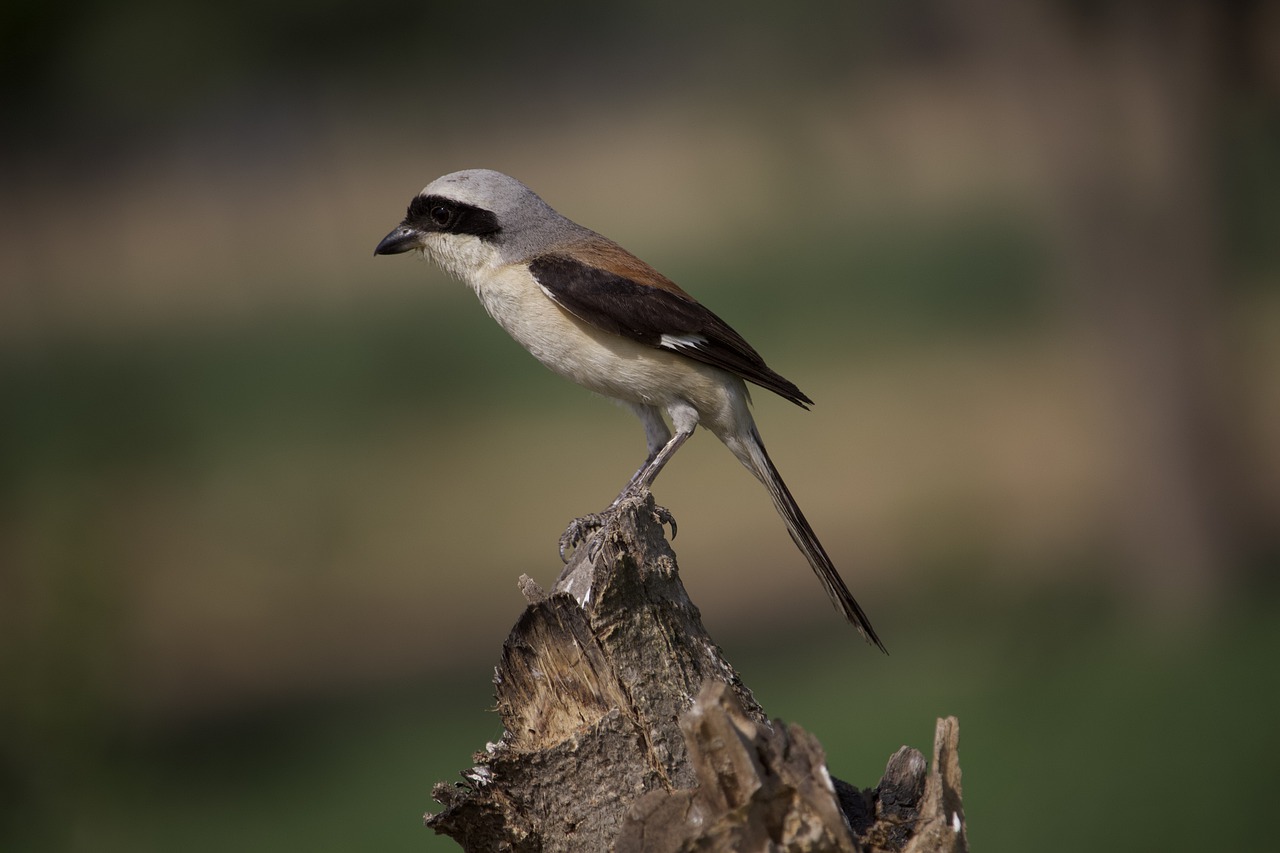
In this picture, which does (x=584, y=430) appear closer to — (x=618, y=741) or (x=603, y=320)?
(x=603, y=320)

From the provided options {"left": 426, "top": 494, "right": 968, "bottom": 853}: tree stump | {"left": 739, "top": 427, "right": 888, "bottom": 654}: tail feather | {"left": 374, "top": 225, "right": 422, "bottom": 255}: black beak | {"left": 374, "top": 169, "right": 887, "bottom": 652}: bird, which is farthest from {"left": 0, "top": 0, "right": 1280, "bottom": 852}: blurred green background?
{"left": 426, "top": 494, "right": 968, "bottom": 853}: tree stump

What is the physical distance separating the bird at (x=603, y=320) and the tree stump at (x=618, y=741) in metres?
0.85

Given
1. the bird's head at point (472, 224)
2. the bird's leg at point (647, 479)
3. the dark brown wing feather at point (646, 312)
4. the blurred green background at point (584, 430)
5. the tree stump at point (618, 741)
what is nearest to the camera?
the tree stump at point (618, 741)

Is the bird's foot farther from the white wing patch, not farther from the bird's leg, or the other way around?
the white wing patch

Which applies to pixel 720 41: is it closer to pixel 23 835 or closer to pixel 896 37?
pixel 896 37

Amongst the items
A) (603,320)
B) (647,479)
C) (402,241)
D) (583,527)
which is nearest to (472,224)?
(402,241)

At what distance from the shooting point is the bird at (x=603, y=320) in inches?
135

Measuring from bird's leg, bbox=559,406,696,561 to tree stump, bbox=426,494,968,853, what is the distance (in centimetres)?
40

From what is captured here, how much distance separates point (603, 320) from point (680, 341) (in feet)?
0.76

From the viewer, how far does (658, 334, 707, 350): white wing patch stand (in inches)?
135

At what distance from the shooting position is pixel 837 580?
327 centimetres

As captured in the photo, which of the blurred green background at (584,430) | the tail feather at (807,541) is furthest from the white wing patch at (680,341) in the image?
the blurred green background at (584,430)

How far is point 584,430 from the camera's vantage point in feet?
40.6

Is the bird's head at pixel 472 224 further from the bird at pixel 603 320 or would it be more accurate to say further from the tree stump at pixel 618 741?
the tree stump at pixel 618 741
